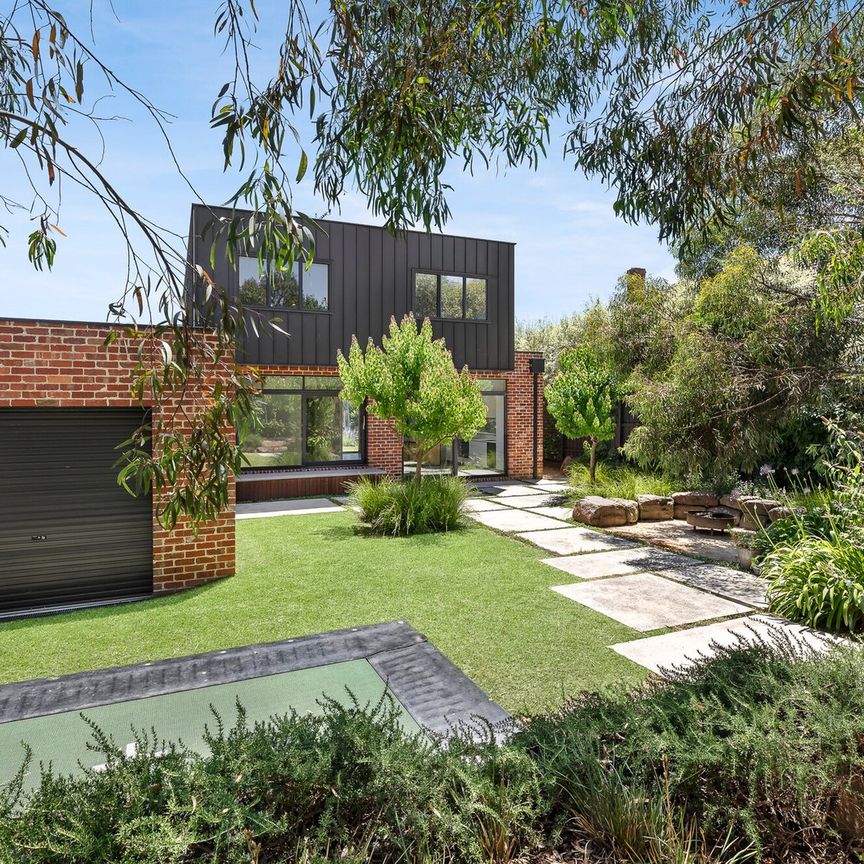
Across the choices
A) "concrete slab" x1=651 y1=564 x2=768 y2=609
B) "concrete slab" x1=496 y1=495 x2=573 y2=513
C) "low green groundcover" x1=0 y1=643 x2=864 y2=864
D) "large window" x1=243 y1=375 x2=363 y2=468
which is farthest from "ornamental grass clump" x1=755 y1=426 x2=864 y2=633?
"large window" x1=243 y1=375 x2=363 y2=468

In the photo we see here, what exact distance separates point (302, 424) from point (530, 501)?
5220 millimetres

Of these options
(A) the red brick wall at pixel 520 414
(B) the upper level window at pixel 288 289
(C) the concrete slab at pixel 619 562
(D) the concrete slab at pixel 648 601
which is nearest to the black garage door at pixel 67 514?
(D) the concrete slab at pixel 648 601

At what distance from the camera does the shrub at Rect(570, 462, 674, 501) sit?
35.3 feet

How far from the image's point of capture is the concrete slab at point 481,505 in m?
10.7

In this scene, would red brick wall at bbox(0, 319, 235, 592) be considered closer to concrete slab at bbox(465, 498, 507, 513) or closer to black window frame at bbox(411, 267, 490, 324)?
concrete slab at bbox(465, 498, 507, 513)

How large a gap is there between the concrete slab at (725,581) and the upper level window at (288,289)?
9.07m

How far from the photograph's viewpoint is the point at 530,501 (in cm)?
1184

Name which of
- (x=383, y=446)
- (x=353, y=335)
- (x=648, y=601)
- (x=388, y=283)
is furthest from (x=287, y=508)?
(x=648, y=601)

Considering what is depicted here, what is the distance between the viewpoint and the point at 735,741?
2.29 m

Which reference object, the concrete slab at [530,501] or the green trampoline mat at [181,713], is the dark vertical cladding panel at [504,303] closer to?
the concrete slab at [530,501]

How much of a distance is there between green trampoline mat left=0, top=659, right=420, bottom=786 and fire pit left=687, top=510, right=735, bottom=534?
668 cm

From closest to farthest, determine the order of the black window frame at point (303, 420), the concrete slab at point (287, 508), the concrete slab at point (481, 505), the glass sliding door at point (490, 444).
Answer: the concrete slab at point (287, 508) → the concrete slab at point (481, 505) → the black window frame at point (303, 420) → the glass sliding door at point (490, 444)

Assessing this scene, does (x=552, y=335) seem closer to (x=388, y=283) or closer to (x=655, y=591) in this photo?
(x=388, y=283)

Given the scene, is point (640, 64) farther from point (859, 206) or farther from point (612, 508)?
point (612, 508)
